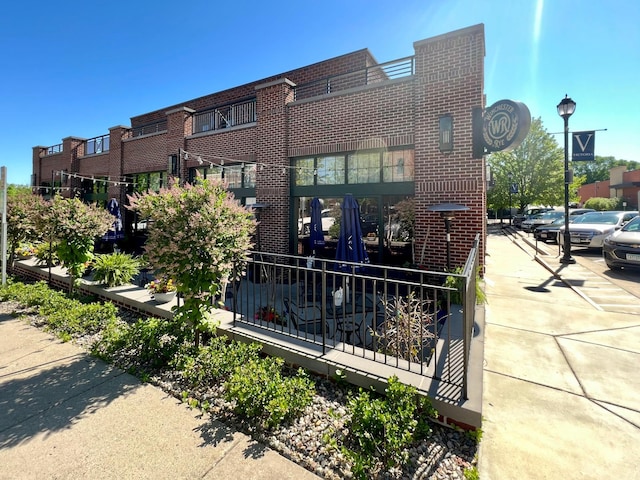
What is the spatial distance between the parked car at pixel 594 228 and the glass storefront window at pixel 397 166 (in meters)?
8.36

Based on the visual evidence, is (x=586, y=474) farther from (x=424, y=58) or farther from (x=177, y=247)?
(x=424, y=58)

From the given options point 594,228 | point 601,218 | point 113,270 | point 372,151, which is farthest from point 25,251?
point 601,218

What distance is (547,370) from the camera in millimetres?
4086

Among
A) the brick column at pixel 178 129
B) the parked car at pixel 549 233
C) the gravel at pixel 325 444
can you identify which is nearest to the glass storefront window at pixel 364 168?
the gravel at pixel 325 444

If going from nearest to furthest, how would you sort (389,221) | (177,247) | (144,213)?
(177,247)
(144,213)
(389,221)

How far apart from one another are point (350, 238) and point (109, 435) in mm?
4883

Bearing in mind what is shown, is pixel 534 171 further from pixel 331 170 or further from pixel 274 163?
pixel 274 163

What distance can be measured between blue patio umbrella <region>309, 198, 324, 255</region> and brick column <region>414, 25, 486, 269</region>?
2.58 metres

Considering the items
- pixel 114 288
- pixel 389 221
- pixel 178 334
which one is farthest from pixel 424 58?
pixel 114 288

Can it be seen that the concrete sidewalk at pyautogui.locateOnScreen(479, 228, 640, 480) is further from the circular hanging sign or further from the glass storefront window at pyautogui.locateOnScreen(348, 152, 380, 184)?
the glass storefront window at pyautogui.locateOnScreen(348, 152, 380, 184)

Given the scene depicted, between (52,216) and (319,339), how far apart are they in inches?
263

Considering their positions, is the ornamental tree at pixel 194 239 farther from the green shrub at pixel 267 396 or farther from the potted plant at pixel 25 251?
the potted plant at pixel 25 251

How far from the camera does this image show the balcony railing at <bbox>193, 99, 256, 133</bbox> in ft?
39.3

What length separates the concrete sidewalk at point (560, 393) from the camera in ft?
8.57
